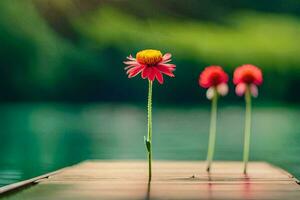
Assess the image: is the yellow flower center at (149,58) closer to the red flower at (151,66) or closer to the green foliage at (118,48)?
the red flower at (151,66)

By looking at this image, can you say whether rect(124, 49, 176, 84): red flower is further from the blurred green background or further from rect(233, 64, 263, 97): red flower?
the blurred green background

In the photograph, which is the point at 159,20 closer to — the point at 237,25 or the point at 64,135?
the point at 237,25

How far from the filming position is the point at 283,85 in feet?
488

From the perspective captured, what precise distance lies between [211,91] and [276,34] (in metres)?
158

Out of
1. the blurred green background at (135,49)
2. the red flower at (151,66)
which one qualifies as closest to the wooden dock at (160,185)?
the red flower at (151,66)

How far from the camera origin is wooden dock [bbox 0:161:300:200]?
21.4 ft

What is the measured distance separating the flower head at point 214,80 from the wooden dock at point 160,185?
74 centimetres

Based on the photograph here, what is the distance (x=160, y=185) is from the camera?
23.6 feet

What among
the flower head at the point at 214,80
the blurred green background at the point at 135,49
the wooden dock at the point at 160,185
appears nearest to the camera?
the wooden dock at the point at 160,185

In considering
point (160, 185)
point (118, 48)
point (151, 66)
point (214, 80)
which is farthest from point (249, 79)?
point (118, 48)

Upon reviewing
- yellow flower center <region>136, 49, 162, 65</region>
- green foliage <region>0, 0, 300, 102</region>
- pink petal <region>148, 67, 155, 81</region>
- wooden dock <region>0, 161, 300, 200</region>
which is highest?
green foliage <region>0, 0, 300, 102</region>

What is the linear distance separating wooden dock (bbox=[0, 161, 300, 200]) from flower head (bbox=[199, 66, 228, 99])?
744mm

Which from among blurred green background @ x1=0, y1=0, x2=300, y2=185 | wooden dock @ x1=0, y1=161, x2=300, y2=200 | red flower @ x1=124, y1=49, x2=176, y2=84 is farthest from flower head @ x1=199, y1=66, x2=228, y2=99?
blurred green background @ x1=0, y1=0, x2=300, y2=185

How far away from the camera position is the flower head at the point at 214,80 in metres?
8.27
